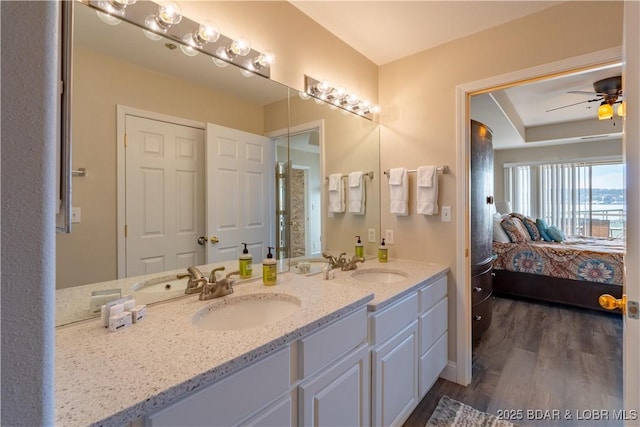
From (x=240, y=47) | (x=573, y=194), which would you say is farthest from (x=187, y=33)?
(x=573, y=194)

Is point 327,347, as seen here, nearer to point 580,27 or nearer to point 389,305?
point 389,305

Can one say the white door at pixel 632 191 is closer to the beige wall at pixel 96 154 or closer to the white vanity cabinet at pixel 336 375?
the white vanity cabinet at pixel 336 375

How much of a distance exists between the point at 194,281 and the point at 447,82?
2.09m

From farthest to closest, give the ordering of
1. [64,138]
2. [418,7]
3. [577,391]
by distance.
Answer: [577,391] < [418,7] < [64,138]

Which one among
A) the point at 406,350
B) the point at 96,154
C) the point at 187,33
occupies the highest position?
the point at 187,33

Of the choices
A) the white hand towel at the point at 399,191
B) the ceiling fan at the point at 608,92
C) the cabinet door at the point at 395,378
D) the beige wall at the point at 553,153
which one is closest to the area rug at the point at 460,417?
the cabinet door at the point at 395,378

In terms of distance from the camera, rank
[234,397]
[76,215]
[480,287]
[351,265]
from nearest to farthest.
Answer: [234,397], [76,215], [351,265], [480,287]

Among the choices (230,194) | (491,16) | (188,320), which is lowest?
(188,320)

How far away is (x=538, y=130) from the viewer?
5273mm

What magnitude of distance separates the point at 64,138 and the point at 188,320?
0.72m

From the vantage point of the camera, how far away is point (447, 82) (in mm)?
2168

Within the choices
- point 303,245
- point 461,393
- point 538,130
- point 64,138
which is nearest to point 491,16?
point 303,245

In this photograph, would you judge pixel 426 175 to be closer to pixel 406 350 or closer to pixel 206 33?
pixel 406 350

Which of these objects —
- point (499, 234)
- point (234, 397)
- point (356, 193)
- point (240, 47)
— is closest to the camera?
point (234, 397)
